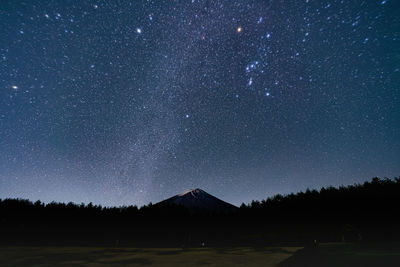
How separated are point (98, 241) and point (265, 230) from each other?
2446 cm

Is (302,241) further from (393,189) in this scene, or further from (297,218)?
(393,189)

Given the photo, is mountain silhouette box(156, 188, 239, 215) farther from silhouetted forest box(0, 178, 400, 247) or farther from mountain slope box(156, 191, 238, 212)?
silhouetted forest box(0, 178, 400, 247)

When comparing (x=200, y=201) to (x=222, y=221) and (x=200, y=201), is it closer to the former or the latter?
(x=200, y=201)

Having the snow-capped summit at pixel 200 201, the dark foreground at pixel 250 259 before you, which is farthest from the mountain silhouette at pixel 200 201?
the dark foreground at pixel 250 259

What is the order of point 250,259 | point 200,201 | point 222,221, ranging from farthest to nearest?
point 200,201 < point 222,221 < point 250,259

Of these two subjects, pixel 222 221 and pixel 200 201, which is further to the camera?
pixel 200 201

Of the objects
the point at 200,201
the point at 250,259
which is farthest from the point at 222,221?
the point at 250,259

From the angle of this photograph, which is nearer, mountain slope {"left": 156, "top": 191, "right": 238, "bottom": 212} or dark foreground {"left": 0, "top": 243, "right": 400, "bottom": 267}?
dark foreground {"left": 0, "top": 243, "right": 400, "bottom": 267}

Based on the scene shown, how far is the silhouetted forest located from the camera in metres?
23.6

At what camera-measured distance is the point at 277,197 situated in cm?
3472

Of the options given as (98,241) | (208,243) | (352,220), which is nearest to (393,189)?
(352,220)

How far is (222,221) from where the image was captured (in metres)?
31.5

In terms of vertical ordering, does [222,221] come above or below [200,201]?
below

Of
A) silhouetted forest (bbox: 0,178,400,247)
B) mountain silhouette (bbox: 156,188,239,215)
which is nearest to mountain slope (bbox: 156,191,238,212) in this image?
mountain silhouette (bbox: 156,188,239,215)
